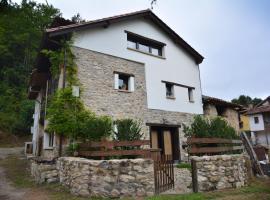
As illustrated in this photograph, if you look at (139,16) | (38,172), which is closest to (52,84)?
(38,172)

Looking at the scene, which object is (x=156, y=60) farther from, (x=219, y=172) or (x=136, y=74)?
(x=219, y=172)

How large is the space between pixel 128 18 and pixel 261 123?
1156 inches

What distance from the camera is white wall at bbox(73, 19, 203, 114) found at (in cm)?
1256

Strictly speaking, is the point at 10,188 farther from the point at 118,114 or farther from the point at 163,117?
the point at 163,117

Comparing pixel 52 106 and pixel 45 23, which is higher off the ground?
pixel 45 23

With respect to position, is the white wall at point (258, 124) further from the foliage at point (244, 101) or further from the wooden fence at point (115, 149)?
the wooden fence at point (115, 149)

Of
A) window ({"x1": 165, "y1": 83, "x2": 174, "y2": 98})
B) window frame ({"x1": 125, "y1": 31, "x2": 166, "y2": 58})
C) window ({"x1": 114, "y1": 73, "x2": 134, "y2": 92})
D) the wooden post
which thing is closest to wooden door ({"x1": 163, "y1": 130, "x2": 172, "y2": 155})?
window ({"x1": 165, "y1": 83, "x2": 174, "y2": 98})

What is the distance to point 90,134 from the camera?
9.20m

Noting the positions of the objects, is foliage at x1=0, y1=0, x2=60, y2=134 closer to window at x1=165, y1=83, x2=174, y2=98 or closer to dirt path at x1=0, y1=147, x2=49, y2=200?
window at x1=165, y1=83, x2=174, y2=98

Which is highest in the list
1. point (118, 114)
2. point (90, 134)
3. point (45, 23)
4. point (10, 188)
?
point (45, 23)

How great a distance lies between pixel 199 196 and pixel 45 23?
3600 cm

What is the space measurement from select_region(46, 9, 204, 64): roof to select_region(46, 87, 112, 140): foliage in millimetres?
2773

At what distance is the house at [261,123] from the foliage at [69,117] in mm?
31022

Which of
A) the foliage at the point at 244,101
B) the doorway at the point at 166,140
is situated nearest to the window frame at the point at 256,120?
the foliage at the point at 244,101
